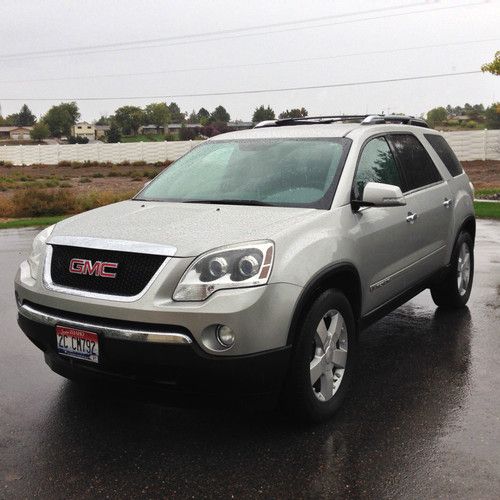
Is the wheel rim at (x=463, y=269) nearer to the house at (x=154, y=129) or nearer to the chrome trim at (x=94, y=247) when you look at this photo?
the chrome trim at (x=94, y=247)

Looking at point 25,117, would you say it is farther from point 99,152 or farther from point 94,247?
point 94,247

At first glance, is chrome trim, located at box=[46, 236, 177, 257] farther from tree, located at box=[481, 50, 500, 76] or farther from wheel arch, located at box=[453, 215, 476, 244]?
tree, located at box=[481, 50, 500, 76]

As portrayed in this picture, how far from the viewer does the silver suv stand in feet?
10.8

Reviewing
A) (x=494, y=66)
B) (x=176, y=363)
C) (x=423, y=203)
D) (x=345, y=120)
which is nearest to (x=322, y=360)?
(x=176, y=363)

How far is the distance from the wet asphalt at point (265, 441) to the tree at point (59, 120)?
13965 cm

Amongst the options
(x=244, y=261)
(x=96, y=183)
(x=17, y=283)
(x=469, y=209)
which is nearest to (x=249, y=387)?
(x=244, y=261)

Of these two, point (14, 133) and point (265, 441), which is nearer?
point (265, 441)

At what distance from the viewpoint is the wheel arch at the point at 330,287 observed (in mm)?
3449

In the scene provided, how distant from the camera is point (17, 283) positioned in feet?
13.1

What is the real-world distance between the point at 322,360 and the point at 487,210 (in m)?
12.4

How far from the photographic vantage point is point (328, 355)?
3846 mm

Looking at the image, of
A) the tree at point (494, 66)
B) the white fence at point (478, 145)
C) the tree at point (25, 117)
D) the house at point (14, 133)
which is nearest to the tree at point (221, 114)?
the house at point (14, 133)

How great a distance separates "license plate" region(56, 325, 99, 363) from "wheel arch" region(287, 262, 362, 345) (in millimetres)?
1050

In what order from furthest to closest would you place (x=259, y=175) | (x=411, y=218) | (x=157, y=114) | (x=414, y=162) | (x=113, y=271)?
(x=157, y=114) < (x=414, y=162) < (x=411, y=218) < (x=259, y=175) < (x=113, y=271)
